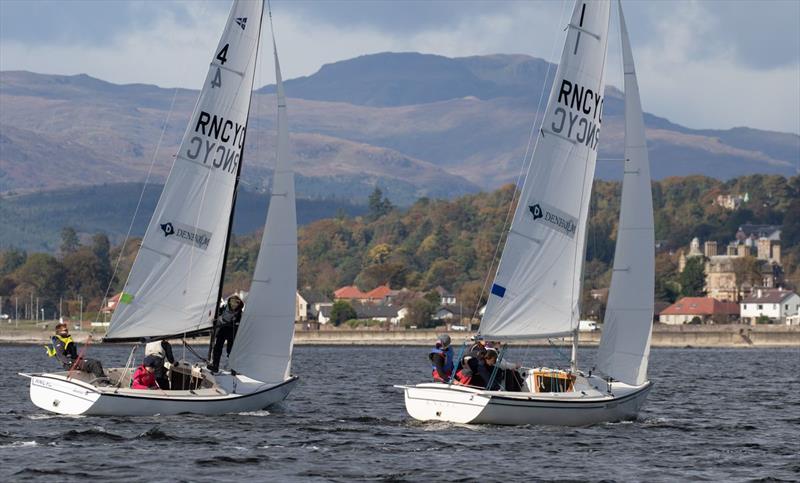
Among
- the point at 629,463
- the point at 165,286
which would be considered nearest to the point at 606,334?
the point at 629,463

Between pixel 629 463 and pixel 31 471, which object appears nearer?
pixel 31 471

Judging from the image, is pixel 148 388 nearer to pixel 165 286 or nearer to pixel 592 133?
pixel 165 286

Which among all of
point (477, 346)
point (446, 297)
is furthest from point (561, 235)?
point (446, 297)

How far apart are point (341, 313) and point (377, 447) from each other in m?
142

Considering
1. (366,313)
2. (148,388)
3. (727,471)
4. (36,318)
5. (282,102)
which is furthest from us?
(36,318)

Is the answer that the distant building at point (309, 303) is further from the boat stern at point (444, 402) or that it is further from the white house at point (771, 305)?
the boat stern at point (444, 402)

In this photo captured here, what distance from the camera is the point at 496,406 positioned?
30.1 m

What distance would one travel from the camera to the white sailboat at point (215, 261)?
33.2m

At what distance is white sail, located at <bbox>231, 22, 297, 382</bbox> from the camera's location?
34.3 m

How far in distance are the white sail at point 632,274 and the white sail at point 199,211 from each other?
328 inches

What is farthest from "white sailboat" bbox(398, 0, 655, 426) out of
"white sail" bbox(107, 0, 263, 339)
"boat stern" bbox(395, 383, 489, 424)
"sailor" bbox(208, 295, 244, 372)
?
"white sail" bbox(107, 0, 263, 339)

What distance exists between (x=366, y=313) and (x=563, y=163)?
145627 millimetres

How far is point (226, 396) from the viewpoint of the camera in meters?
32.5

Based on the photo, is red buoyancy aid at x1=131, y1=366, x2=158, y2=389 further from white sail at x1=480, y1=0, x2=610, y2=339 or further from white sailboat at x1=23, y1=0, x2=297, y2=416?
white sail at x1=480, y1=0, x2=610, y2=339
